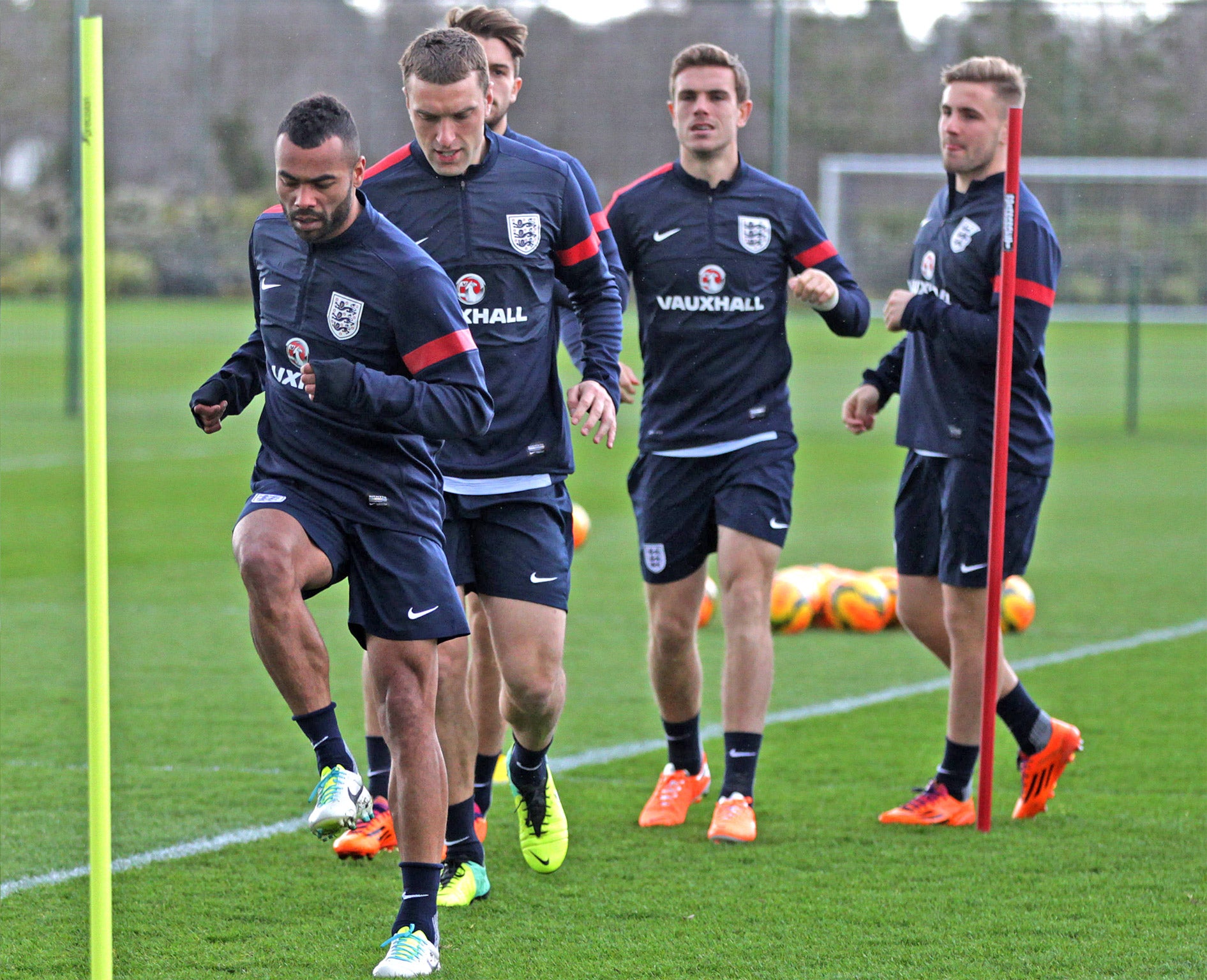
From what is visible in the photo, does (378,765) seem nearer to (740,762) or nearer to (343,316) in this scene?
(740,762)

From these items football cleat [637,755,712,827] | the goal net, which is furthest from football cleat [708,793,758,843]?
the goal net

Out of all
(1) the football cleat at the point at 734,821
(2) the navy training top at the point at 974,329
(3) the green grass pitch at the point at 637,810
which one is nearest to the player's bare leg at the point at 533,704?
(3) the green grass pitch at the point at 637,810

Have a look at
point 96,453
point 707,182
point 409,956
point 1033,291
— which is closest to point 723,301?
point 707,182

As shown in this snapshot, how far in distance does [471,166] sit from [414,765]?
176cm

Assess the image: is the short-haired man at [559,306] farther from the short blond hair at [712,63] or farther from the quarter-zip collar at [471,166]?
the short blond hair at [712,63]

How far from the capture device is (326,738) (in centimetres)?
407

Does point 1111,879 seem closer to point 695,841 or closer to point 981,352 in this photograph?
point 695,841

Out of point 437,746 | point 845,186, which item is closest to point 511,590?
point 437,746

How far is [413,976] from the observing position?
13.2 ft

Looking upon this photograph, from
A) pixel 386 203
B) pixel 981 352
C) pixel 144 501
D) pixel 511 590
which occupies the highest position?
pixel 386 203

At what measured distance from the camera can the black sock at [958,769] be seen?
571cm

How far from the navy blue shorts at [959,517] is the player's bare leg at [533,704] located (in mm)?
1404

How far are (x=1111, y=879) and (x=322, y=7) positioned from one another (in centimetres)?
2653

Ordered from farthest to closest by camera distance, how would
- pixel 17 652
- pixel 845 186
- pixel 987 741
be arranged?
pixel 845 186, pixel 17 652, pixel 987 741
